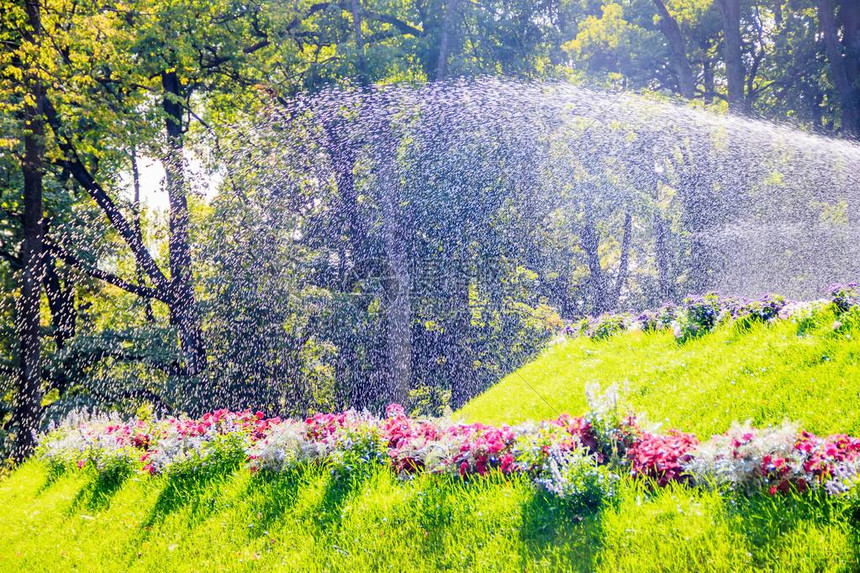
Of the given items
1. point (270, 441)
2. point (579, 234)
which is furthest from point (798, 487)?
point (579, 234)

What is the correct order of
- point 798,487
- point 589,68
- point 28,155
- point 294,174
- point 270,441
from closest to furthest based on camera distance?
point 798,487, point 270,441, point 28,155, point 294,174, point 589,68

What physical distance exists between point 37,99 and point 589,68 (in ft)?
68.3

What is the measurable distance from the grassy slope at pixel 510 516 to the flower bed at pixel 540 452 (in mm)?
136

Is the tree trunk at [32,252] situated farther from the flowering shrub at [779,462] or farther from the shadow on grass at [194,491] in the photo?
the flowering shrub at [779,462]

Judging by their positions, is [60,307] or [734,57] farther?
[734,57]

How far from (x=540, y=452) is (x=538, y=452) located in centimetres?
1

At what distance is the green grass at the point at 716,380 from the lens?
504cm

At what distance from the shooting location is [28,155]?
12.7m

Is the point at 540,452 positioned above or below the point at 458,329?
above

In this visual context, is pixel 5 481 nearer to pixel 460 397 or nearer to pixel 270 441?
pixel 270 441

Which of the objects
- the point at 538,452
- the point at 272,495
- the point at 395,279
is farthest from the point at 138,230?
the point at 538,452

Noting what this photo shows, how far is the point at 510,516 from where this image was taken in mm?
3875

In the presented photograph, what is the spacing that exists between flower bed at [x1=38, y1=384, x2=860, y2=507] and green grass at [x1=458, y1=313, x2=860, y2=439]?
1.46ft

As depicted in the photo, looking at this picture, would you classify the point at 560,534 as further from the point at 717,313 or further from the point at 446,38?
the point at 446,38
